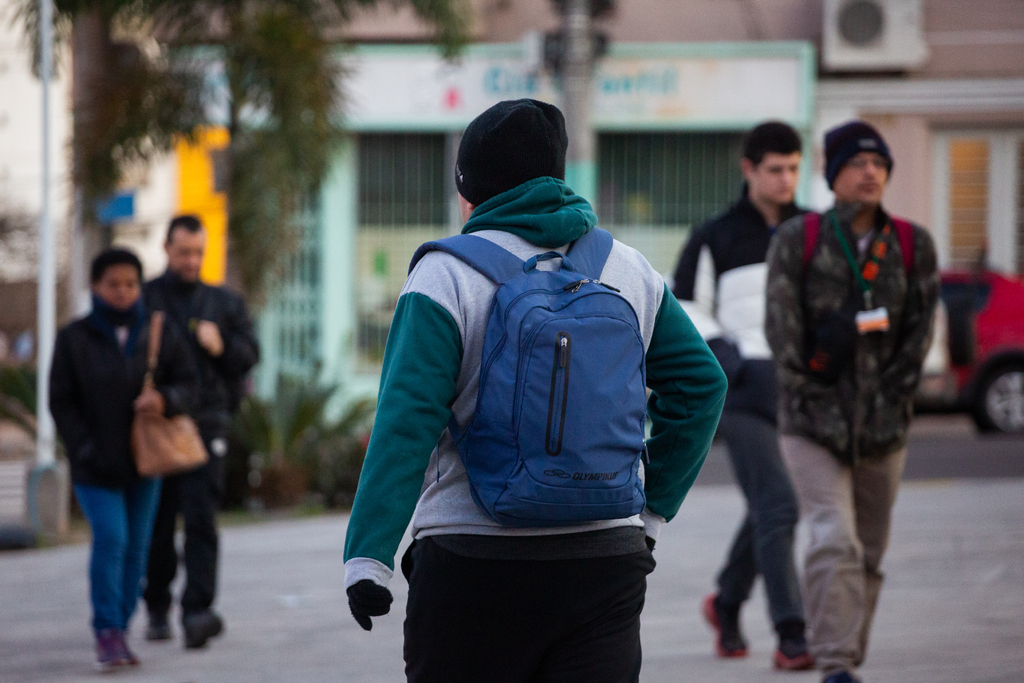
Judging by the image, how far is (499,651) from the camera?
246 centimetres

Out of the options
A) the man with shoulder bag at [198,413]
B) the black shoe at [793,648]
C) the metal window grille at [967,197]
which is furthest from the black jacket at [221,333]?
the metal window grille at [967,197]

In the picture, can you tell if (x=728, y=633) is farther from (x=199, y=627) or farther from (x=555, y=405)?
(x=555, y=405)

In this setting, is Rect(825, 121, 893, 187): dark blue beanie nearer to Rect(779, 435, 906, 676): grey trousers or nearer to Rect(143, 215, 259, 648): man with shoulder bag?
Rect(779, 435, 906, 676): grey trousers

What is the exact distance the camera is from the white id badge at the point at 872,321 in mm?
4523

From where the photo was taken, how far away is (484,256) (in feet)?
8.30

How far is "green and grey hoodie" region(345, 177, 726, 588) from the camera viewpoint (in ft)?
8.00

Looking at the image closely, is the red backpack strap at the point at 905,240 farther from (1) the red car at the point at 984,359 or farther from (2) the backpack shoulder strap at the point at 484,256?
(1) the red car at the point at 984,359

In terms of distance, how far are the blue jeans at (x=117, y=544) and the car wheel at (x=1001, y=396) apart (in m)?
10.5

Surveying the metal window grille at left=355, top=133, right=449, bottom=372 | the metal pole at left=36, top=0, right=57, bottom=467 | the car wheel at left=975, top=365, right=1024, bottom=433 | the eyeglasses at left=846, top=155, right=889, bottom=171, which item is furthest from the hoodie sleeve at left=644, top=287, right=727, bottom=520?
the metal window grille at left=355, top=133, right=449, bottom=372

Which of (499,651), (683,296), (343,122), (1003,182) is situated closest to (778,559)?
(683,296)

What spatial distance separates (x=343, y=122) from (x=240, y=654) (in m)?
6.50

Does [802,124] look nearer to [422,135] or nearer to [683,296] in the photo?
[422,135]

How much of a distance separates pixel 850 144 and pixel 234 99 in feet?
22.8

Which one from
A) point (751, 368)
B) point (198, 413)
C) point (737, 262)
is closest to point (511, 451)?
point (751, 368)
